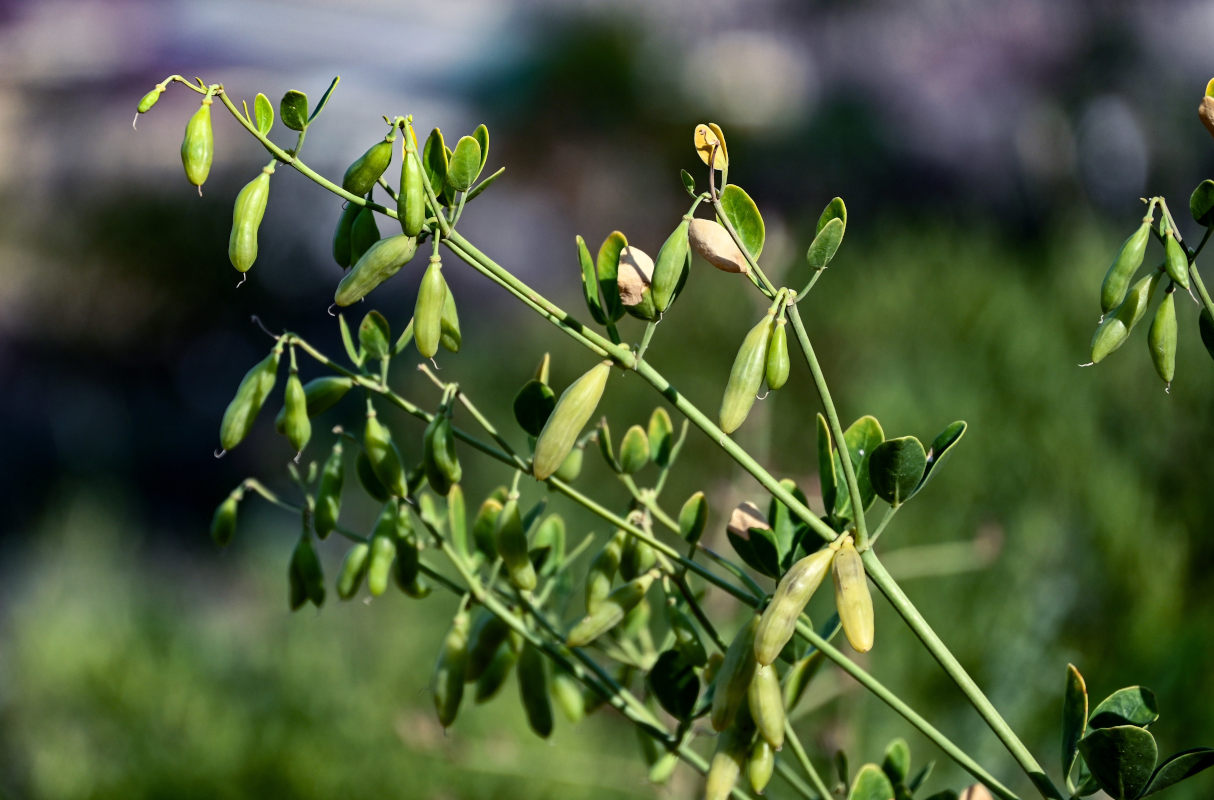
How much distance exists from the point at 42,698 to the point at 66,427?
2175mm

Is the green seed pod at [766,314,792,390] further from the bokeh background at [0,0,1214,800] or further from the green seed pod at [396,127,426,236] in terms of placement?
the bokeh background at [0,0,1214,800]

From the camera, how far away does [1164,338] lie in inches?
9.2

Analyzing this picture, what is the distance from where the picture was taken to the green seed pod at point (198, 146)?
0.23m

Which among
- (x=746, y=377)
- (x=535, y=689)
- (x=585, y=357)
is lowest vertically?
(x=585, y=357)

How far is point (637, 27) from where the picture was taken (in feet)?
15.5

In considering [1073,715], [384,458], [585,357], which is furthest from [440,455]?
[585,357]

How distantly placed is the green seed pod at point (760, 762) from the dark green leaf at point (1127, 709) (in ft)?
0.22

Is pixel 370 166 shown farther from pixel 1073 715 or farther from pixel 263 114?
pixel 1073 715

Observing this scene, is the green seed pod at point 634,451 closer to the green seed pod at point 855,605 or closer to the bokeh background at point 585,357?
the green seed pod at point 855,605

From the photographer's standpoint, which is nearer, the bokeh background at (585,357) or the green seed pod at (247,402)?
the green seed pod at (247,402)

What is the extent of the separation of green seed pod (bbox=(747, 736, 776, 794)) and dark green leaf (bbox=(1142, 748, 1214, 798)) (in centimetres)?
7

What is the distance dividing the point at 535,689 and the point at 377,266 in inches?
5.3

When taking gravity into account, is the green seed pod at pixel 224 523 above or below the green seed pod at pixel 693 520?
below

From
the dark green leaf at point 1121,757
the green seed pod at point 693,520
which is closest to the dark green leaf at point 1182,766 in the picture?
the dark green leaf at point 1121,757
